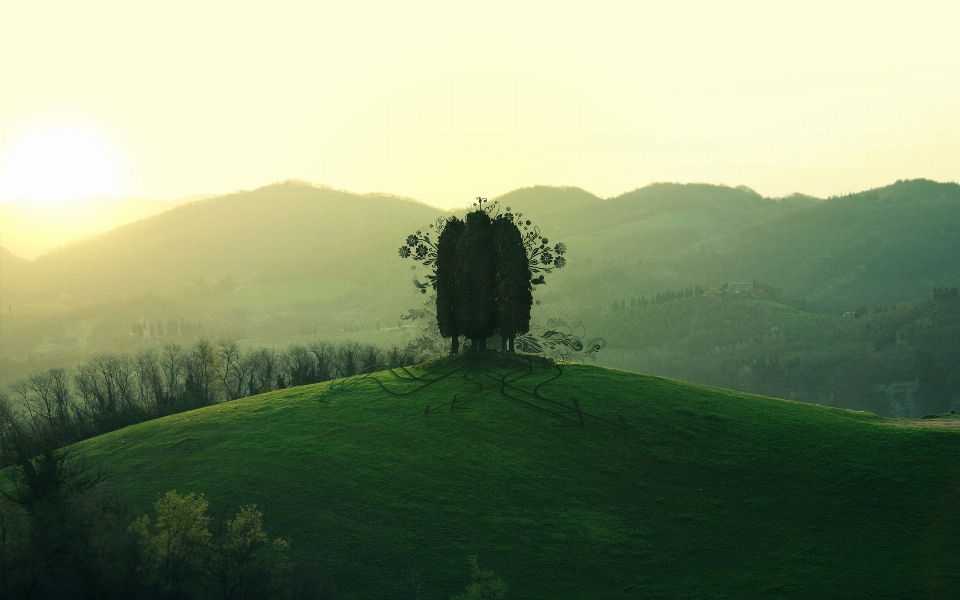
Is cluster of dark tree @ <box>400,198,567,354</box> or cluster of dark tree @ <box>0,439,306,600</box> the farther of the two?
cluster of dark tree @ <box>400,198,567,354</box>

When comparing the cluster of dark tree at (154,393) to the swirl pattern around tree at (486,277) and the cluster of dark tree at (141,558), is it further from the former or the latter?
the cluster of dark tree at (141,558)

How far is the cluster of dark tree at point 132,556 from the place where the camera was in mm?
28625

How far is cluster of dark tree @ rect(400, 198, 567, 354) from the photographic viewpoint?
55344 mm

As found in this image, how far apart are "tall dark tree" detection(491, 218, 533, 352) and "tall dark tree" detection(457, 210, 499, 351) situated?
448mm

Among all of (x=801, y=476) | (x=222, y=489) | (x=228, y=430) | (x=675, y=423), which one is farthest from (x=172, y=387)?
(x=801, y=476)

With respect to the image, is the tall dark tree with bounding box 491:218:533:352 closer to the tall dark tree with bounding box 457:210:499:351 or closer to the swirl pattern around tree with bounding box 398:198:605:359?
the swirl pattern around tree with bounding box 398:198:605:359

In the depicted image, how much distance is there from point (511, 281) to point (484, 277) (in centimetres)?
199

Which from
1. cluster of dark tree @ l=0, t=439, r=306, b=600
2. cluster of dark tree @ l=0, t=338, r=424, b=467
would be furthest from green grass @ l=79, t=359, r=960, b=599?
cluster of dark tree @ l=0, t=338, r=424, b=467

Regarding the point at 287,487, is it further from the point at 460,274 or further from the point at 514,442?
the point at 460,274

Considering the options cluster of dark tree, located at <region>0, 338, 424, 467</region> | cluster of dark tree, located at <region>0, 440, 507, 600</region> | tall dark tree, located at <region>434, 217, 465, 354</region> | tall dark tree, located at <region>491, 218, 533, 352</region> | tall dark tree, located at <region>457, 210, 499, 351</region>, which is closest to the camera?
cluster of dark tree, located at <region>0, 440, 507, 600</region>

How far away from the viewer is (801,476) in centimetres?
4053

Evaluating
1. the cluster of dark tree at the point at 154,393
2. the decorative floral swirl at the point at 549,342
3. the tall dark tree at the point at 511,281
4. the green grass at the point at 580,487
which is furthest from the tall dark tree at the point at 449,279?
the cluster of dark tree at the point at 154,393

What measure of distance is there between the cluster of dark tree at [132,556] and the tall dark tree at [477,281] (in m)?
26.1

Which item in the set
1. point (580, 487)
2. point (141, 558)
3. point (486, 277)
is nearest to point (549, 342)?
point (486, 277)
